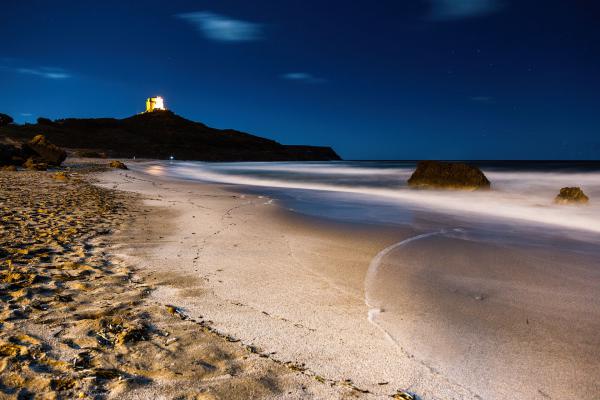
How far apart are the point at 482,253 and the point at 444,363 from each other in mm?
3060

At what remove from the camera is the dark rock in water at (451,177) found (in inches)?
564

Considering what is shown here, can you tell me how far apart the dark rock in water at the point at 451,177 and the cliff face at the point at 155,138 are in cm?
5838

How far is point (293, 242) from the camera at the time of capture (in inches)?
203

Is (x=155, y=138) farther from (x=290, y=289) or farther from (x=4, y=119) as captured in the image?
(x=290, y=289)

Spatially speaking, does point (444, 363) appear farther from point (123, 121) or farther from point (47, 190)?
point (123, 121)

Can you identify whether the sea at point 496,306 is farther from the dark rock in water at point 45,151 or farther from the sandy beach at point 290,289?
the dark rock in water at point 45,151

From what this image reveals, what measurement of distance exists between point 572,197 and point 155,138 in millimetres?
91886

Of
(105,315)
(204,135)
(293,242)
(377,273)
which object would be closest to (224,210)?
(293,242)

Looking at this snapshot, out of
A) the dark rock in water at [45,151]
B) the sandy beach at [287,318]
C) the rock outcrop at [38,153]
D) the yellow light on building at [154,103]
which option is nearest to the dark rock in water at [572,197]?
the sandy beach at [287,318]

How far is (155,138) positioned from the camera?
90438 mm

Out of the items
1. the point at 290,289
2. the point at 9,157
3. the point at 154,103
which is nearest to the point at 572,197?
the point at 290,289

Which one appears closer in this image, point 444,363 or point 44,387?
point 44,387

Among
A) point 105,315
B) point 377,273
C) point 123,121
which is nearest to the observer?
point 105,315

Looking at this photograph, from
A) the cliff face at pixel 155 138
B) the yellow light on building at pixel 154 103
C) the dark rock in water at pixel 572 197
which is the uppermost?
the yellow light on building at pixel 154 103
